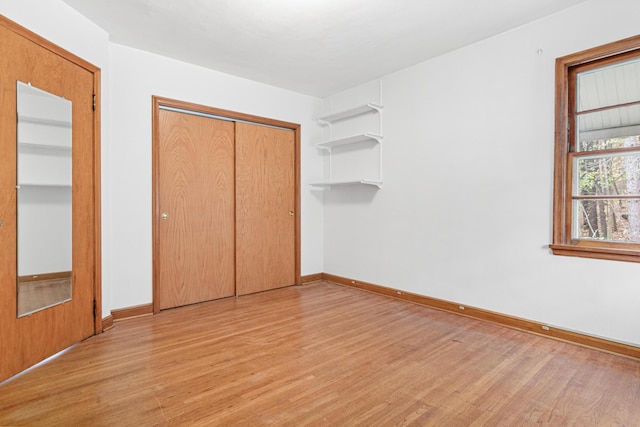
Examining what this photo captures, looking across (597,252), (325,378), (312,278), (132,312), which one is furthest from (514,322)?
(132,312)

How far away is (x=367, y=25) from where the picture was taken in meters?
2.77

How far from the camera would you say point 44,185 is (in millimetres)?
2301

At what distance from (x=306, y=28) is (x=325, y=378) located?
8.81 feet

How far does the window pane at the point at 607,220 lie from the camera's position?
2359mm

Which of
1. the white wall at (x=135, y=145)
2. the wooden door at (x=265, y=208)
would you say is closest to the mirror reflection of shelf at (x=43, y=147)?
the white wall at (x=135, y=145)

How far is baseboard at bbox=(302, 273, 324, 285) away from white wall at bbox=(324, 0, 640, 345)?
0.91m

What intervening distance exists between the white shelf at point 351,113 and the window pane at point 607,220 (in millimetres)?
2212

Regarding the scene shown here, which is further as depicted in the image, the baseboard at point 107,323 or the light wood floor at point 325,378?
the baseboard at point 107,323

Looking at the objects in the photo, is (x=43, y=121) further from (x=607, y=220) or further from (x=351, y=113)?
(x=607, y=220)

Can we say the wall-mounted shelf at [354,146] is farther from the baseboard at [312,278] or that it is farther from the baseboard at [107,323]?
the baseboard at [107,323]

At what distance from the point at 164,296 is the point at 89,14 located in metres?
2.56

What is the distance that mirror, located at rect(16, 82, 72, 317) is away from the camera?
2139 millimetres

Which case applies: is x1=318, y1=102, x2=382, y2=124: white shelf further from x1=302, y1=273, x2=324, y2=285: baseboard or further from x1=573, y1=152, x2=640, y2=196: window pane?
x1=302, y1=273, x2=324, y2=285: baseboard

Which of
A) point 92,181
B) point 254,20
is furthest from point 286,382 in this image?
point 254,20
